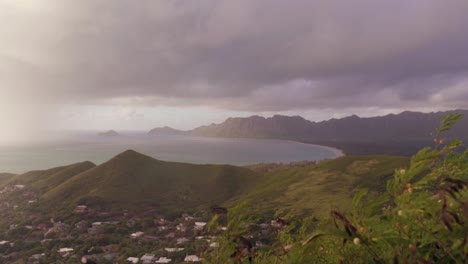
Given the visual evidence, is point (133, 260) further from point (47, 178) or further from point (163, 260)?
point (47, 178)

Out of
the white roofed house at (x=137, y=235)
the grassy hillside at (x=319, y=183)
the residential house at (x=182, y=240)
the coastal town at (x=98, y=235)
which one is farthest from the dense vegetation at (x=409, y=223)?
the white roofed house at (x=137, y=235)

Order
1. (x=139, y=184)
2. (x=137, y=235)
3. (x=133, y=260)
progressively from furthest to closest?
(x=139, y=184) → (x=137, y=235) → (x=133, y=260)

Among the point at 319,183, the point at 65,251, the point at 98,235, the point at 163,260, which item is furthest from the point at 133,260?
the point at 319,183

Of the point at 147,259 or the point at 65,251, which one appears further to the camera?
the point at 65,251

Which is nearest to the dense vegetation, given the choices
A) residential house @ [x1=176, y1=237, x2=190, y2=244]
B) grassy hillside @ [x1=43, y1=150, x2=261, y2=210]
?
residential house @ [x1=176, y1=237, x2=190, y2=244]

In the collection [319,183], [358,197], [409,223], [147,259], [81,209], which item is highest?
[358,197]

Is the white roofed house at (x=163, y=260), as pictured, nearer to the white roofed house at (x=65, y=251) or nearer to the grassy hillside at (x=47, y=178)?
the white roofed house at (x=65, y=251)

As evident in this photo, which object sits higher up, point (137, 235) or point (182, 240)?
point (182, 240)
